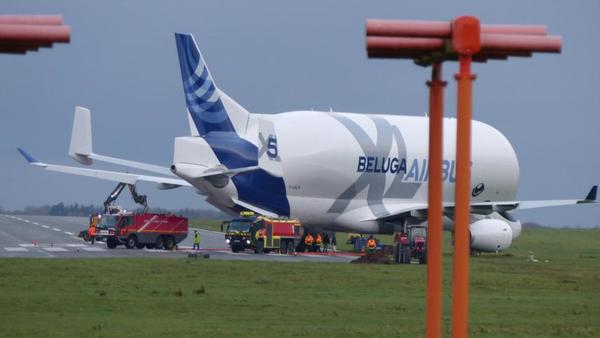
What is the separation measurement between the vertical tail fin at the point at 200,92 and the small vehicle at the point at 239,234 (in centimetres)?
489

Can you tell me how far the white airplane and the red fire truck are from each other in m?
2.55

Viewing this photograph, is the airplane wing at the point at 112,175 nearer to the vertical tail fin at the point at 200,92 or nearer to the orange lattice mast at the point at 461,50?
the vertical tail fin at the point at 200,92

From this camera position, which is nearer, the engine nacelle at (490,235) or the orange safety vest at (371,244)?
the engine nacelle at (490,235)

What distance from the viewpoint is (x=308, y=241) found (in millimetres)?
64562

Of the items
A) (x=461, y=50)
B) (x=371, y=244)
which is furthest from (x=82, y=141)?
(x=461, y=50)

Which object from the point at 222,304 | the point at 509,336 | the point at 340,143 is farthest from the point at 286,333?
the point at 340,143

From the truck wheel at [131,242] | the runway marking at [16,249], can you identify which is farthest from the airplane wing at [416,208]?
the runway marking at [16,249]

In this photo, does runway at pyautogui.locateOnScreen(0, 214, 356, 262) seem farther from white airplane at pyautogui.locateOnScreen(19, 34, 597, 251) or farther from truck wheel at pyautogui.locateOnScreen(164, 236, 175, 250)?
white airplane at pyautogui.locateOnScreen(19, 34, 597, 251)

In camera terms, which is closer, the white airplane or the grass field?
the grass field

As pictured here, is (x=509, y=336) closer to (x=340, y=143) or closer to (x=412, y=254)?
(x=412, y=254)

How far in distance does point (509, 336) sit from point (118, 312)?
8275 millimetres

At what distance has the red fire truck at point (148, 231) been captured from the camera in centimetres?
6281

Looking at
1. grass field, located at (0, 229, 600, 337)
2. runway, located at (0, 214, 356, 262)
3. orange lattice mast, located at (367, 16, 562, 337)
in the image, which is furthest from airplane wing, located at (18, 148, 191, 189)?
orange lattice mast, located at (367, 16, 562, 337)

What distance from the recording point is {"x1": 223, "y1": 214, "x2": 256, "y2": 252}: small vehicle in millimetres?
61594
